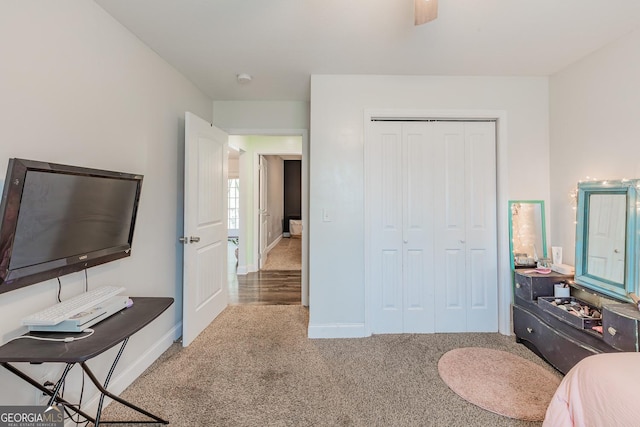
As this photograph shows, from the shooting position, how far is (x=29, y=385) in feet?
4.34

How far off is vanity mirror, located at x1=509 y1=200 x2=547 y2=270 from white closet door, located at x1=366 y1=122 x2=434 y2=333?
76 cm

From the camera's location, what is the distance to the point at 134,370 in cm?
201

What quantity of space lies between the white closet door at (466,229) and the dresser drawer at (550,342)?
27 centimetres

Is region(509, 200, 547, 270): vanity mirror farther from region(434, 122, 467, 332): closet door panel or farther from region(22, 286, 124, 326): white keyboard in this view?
region(22, 286, 124, 326): white keyboard

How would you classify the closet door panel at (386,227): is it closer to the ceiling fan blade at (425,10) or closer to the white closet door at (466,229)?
the white closet door at (466,229)

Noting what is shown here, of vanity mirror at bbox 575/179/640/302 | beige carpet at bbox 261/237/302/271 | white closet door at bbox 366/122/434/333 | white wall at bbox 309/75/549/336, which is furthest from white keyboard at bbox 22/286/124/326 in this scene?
beige carpet at bbox 261/237/302/271

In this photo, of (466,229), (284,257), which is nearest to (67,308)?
(466,229)

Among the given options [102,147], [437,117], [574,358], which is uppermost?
[437,117]

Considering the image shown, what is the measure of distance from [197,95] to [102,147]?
145cm

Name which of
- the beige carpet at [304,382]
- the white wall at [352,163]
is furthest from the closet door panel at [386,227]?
the beige carpet at [304,382]

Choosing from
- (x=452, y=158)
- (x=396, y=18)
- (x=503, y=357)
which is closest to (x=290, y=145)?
(x=452, y=158)

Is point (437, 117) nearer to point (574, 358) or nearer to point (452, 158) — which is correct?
point (452, 158)

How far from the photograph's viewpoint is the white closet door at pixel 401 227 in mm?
2688

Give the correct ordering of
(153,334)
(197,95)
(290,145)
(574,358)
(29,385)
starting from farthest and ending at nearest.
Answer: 1. (290,145)
2. (197,95)
3. (153,334)
4. (574,358)
5. (29,385)
